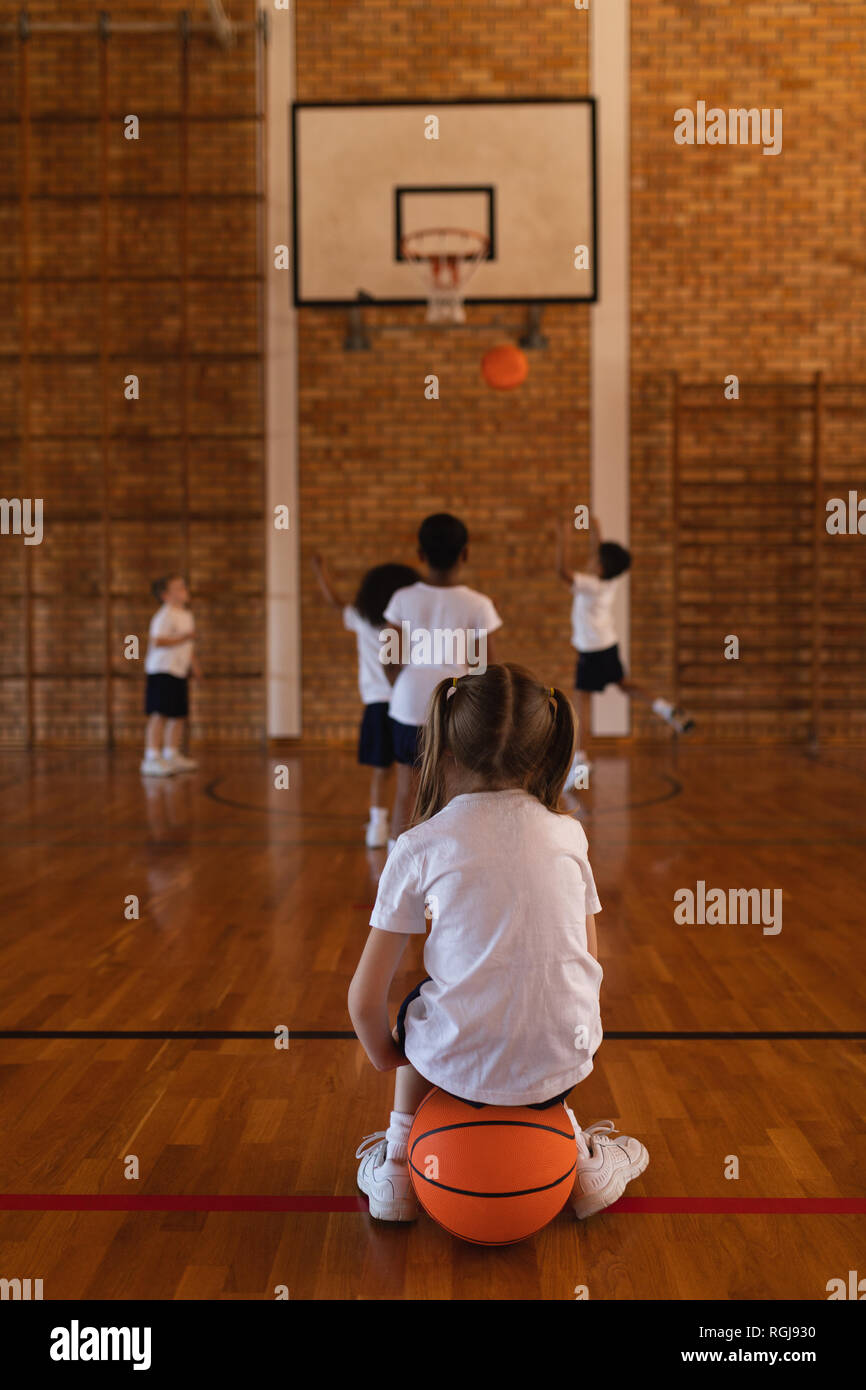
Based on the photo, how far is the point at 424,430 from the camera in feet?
28.0

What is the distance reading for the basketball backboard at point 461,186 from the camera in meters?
8.30

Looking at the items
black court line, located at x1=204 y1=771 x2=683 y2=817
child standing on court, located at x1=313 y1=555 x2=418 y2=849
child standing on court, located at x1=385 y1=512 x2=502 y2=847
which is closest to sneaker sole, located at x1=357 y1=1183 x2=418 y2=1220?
child standing on court, located at x1=385 y1=512 x2=502 y2=847

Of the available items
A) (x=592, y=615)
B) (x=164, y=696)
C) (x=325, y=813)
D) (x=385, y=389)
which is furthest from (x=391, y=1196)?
(x=385, y=389)

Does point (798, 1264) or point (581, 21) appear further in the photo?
point (581, 21)

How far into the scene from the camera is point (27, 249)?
27.8 feet

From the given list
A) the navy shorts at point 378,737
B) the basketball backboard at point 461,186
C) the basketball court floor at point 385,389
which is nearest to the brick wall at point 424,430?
the basketball court floor at point 385,389

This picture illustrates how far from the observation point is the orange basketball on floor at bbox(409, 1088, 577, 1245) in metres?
1.74

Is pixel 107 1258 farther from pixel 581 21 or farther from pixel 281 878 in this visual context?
pixel 581 21

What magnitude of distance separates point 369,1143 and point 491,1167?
446 millimetres

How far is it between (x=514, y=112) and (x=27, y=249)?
3.67 metres

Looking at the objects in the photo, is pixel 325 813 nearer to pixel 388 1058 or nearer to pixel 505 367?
pixel 505 367

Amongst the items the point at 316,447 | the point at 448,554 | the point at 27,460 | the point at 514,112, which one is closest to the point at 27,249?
the point at 27,460

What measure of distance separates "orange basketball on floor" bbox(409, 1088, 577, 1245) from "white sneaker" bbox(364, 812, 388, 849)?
3.23 m

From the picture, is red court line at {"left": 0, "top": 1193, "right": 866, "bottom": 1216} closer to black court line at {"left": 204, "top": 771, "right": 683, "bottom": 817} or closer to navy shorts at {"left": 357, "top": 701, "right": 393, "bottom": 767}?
navy shorts at {"left": 357, "top": 701, "right": 393, "bottom": 767}
